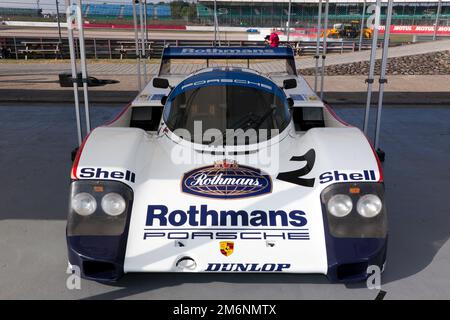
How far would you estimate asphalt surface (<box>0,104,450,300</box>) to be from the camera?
8.93 ft

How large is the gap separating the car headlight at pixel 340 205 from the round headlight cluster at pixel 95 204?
132 cm

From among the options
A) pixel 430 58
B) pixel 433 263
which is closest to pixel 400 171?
Answer: pixel 433 263

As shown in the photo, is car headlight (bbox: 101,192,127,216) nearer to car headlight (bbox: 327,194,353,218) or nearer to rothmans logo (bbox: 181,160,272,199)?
rothmans logo (bbox: 181,160,272,199)

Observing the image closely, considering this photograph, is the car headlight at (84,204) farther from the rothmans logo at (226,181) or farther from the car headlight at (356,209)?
the car headlight at (356,209)

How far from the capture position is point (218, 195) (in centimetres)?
281

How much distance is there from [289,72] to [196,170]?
3914 mm

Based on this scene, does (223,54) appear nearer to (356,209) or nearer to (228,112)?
(228,112)

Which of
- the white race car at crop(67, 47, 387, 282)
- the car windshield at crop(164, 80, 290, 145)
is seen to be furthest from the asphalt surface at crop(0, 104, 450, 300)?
the car windshield at crop(164, 80, 290, 145)

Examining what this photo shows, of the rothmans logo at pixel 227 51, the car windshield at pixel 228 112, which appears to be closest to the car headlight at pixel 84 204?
the car windshield at pixel 228 112

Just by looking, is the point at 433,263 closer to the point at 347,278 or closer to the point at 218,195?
the point at 347,278

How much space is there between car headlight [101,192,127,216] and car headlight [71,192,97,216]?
64 millimetres

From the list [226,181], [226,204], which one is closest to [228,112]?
[226,181]

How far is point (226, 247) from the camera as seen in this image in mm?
2588

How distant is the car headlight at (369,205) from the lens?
2.69m
